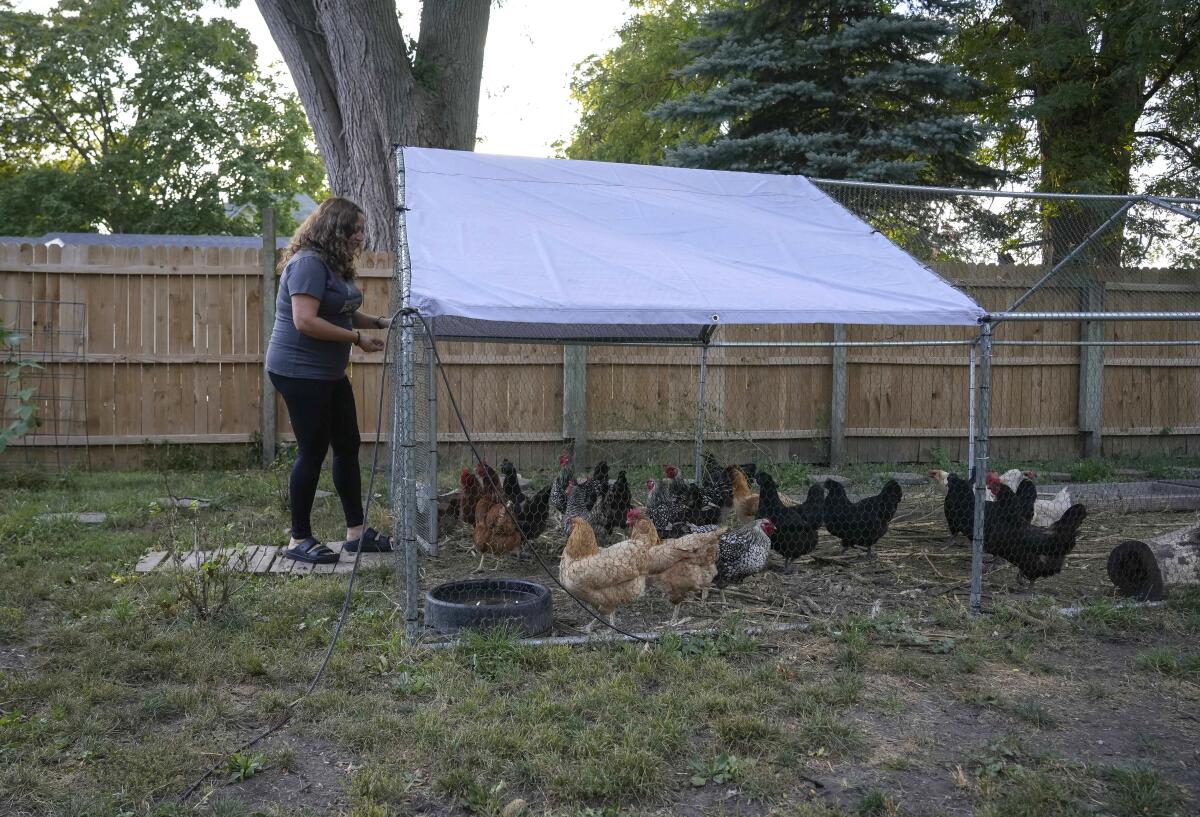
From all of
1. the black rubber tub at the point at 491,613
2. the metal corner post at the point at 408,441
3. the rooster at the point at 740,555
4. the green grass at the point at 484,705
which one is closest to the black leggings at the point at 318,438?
the green grass at the point at 484,705

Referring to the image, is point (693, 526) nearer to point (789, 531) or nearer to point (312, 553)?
point (789, 531)

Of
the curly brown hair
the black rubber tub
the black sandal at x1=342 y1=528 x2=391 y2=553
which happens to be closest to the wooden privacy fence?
the black sandal at x1=342 y1=528 x2=391 y2=553

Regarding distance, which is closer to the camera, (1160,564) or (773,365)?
(1160,564)

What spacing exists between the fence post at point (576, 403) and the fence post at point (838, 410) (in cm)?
247

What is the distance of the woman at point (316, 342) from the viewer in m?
4.10

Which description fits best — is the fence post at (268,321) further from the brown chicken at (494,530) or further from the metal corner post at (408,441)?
the metal corner post at (408,441)

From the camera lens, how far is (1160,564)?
163 inches

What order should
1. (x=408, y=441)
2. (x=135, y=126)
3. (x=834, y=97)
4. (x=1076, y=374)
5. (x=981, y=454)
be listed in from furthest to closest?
(x=135, y=126) < (x=1076, y=374) < (x=834, y=97) < (x=981, y=454) < (x=408, y=441)

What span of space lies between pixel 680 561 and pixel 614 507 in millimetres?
1082

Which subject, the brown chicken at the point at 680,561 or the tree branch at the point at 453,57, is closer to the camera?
the brown chicken at the point at 680,561

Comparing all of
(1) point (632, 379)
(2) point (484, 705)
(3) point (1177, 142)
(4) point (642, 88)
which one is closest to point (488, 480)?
(2) point (484, 705)

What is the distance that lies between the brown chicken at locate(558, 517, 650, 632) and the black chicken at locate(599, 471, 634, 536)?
3.37 feet

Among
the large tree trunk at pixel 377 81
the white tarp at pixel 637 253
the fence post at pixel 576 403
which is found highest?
the large tree trunk at pixel 377 81

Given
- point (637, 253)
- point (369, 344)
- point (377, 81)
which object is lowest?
point (369, 344)
